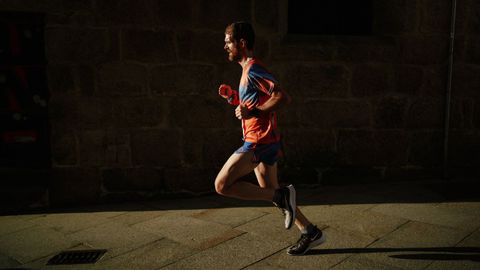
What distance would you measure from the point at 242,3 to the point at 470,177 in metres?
3.74

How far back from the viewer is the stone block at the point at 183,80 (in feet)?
15.6

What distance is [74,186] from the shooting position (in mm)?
4734

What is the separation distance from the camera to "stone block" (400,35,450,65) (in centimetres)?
511

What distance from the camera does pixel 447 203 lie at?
14.1 ft

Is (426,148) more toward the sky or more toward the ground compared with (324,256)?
more toward the sky

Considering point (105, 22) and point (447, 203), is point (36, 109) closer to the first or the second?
point (105, 22)

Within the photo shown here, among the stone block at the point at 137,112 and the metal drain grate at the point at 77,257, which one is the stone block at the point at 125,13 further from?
the metal drain grate at the point at 77,257

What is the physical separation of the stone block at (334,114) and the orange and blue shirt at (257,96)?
209 centimetres

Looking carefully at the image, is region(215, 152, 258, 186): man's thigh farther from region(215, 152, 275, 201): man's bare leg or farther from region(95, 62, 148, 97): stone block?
region(95, 62, 148, 97): stone block

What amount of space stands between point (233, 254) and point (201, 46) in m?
2.62

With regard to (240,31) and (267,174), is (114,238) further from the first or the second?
(240,31)

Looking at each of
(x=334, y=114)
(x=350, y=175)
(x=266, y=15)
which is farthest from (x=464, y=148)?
(x=266, y=15)

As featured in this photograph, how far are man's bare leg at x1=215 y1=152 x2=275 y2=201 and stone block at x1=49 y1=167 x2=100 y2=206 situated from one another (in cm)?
238

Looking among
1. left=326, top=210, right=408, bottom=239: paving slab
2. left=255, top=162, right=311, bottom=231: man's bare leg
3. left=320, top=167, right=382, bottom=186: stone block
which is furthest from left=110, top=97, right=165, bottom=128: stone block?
left=326, top=210, right=408, bottom=239: paving slab
